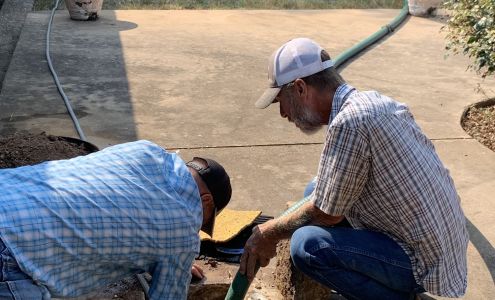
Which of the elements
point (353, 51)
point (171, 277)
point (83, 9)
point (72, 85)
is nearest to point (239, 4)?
point (83, 9)

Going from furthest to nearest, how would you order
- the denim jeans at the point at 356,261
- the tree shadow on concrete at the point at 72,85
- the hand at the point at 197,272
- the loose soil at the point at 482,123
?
the loose soil at the point at 482,123 → the tree shadow on concrete at the point at 72,85 → the hand at the point at 197,272 → the denim jeans at the point at 356,261

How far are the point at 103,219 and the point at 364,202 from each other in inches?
42.3

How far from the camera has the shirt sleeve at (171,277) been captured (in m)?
2.30

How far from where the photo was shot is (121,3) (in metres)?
→ 11.6

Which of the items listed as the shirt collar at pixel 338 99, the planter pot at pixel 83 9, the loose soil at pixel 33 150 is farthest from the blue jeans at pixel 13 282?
the planter pot at pixel 83 9

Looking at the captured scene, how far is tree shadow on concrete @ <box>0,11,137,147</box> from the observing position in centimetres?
529

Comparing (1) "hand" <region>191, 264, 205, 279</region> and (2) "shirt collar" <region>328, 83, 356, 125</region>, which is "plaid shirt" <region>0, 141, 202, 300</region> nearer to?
(2) "shirt collar" <region>328, 83, 356, 125</region>

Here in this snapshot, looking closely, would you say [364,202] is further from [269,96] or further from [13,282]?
[13,282]

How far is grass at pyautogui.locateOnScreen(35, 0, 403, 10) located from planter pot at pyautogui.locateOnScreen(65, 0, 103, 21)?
4.65ft

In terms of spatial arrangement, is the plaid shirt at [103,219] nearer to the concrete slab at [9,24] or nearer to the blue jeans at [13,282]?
the blue jeans at [13,282]

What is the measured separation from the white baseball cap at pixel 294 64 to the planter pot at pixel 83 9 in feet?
23.5

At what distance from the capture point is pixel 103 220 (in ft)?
Answer: 7.08

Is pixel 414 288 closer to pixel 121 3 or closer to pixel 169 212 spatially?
pixel 169 212

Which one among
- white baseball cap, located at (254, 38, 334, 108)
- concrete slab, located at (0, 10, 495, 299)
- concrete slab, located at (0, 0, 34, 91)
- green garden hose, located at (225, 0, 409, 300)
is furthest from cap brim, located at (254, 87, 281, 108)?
concrete slab, located at (0, 0, 34, 91)
